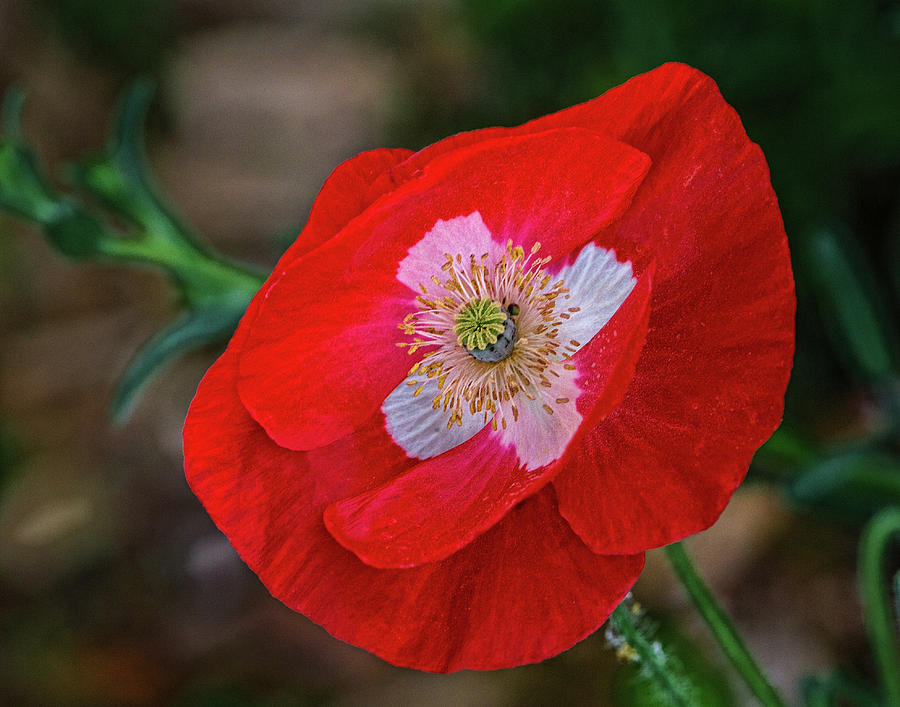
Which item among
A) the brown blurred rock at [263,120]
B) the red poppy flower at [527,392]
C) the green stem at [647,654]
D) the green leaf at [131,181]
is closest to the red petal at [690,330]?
the red poppy flower at [527,392]

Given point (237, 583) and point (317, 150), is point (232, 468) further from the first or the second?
point (317, 150)

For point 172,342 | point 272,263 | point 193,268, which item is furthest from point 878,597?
point 272,263

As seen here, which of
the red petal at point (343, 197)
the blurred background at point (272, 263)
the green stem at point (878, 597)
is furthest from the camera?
the blurred background at point (272, 263)

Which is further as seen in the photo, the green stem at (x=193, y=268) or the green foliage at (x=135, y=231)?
the green stem at (x=193, y=268)

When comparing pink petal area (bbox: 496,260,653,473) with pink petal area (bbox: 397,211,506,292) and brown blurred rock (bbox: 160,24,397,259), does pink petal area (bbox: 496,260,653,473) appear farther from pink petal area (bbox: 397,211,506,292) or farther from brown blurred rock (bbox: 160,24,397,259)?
brown blurred rock (bbox: 160,24,397,259)

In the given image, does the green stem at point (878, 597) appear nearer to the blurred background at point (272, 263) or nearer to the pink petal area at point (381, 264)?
→ the blurred background at point (272, 263)
